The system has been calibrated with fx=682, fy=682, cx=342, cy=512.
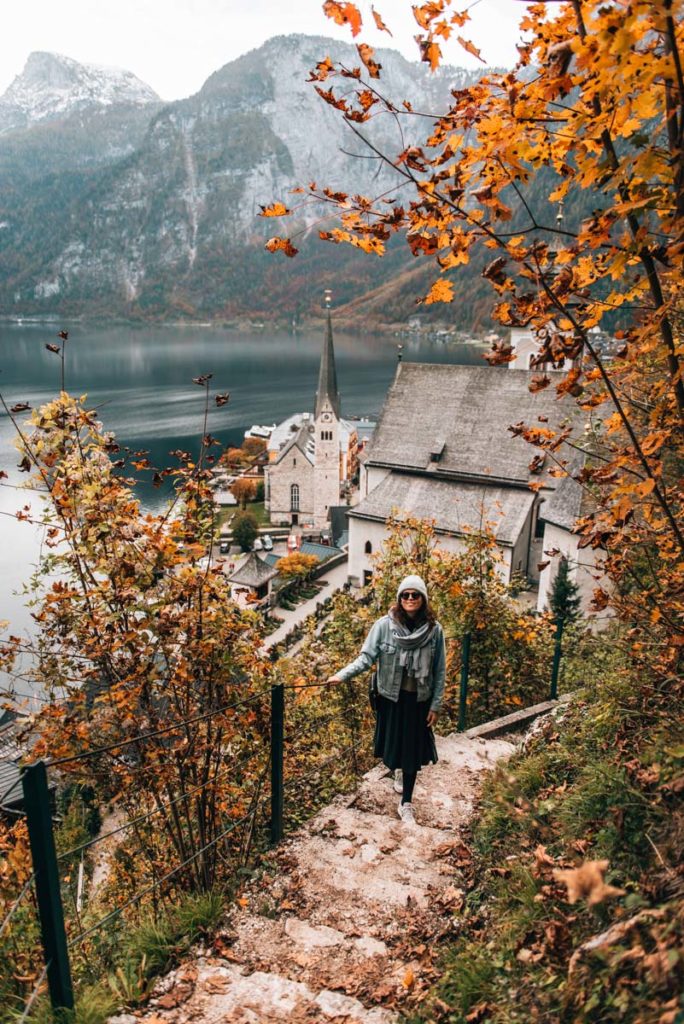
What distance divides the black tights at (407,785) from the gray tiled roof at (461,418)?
22941mm

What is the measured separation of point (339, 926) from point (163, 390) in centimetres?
12896

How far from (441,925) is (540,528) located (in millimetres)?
26045

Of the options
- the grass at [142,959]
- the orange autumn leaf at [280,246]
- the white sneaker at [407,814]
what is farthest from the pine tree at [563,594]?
the orange autumn leaf at [280,246]

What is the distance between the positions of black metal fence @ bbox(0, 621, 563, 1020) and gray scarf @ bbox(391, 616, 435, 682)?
73 cm

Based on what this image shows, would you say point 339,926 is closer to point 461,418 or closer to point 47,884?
point 47,884

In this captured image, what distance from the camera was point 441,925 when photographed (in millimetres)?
3938

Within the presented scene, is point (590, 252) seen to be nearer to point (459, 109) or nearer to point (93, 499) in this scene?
point (459, 109)

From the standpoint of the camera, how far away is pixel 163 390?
126 metres

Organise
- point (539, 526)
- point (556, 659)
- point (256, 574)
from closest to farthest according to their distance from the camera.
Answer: point (556, 659), point (539, 526), point (256, 574)

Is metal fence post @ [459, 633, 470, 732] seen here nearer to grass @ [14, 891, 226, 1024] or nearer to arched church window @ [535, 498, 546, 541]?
grass @ [14, 891, 226, 1024]

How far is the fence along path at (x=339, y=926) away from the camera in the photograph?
3.33 metres

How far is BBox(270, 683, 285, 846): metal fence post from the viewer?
4.63m

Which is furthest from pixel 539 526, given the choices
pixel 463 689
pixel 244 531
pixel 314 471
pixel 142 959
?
pixel 314 471

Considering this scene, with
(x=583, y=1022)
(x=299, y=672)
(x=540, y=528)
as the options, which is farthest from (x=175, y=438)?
(x=583, y=1022)
